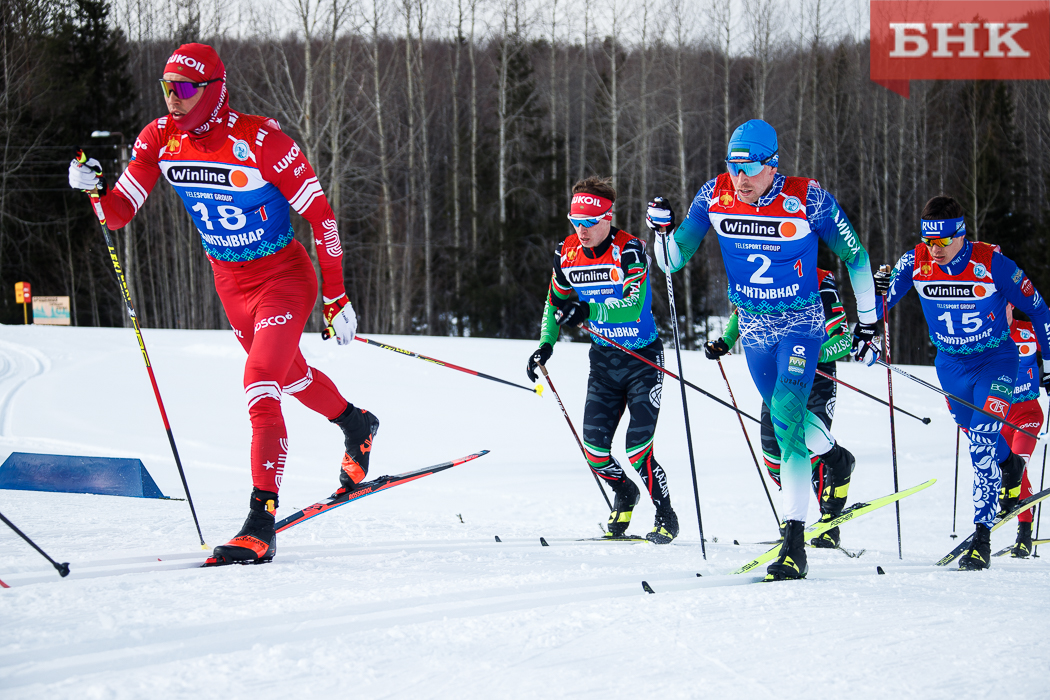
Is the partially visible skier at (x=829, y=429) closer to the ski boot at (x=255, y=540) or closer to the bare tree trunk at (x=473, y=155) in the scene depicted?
the ski boot at (x=255, y=540)

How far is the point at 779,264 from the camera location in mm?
3736

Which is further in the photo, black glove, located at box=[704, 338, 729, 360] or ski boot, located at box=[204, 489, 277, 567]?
black glove, located at box=[704, 338, 729, 360]

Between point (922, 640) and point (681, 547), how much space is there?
204cm

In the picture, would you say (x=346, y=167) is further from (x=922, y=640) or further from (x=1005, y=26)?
(x=1005, y=26)

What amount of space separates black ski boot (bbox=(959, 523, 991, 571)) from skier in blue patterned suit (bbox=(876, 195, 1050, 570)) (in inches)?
5.7

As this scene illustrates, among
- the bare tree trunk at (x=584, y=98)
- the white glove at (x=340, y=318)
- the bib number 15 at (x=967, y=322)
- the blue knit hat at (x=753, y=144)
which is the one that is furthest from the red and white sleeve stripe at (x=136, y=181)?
the bare tree trunk at (x=584, y=98)

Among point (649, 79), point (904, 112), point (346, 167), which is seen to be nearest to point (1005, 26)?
point (904, 112)

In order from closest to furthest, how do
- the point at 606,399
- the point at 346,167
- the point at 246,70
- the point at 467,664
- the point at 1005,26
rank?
the point at 467,664 < the point at 606,399 < the point at 346,167 < the point at 246,70 < the point at 1005,26

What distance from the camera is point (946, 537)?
620cm

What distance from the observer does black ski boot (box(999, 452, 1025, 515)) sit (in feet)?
17.3

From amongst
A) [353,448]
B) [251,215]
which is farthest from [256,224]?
[353,448]

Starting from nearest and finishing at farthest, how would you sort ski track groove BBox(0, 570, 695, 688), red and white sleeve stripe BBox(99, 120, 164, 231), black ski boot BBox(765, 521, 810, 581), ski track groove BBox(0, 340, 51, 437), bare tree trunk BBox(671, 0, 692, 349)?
ski track groove BBox(0, 570, 695, 688)
black ski boot BBox(765, 521, 810, 581)
red and white sleeve stripe BBox(99, 120, 164, 231)
ski track groove BBox(0, 340, 51, 437)
bare tree trunk BBox(671, 0, 692, 349)

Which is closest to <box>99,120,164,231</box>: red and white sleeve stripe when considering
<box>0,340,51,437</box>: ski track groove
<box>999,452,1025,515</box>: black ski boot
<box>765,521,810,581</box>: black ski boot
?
<box>765,521,810,581</box>: black ski boot

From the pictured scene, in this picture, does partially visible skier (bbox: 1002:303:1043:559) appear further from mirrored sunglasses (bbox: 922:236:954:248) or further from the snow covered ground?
mirrored sunglasses (bbox: 922:236:954:248)
